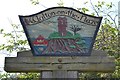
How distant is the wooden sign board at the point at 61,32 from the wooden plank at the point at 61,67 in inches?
6.5

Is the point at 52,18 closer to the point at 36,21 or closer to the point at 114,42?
the point at 36,21

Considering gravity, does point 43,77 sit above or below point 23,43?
Result: below

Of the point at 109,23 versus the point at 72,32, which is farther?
the point at 109,23

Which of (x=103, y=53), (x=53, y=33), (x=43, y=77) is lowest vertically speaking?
(x=43, y=77)

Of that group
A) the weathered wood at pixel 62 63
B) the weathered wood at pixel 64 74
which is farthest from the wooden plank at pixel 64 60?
the weathered wood at pixel 64 74

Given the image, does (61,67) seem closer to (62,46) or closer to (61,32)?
(62,46)

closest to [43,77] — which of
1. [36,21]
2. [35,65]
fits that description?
[35,65]

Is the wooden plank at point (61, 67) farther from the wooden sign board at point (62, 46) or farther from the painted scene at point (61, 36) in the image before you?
the painted scene at point (61, 36)

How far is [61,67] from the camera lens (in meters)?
4.84

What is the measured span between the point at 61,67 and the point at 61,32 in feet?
Answer: 1.69

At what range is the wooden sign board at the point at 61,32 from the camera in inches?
192

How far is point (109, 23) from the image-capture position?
25.8 ft

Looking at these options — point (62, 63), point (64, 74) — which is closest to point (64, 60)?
point (62, 63)

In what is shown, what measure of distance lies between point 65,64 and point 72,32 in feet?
1.59
